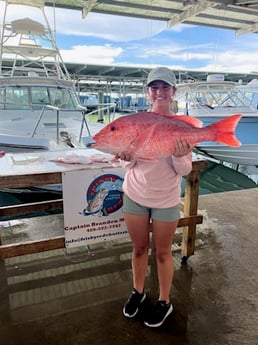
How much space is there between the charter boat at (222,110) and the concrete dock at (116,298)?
5.90 metres

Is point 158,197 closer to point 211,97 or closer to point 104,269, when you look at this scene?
point 104,269

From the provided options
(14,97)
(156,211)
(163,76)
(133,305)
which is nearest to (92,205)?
(156,211)

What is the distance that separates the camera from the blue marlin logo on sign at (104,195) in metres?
1.91

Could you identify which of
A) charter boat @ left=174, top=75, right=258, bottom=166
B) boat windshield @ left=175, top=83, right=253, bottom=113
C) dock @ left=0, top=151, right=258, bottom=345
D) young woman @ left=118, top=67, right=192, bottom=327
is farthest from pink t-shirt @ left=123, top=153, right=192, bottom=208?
boat windshield @ left=175, top=83, right=253, bottom=113

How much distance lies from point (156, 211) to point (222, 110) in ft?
25.5

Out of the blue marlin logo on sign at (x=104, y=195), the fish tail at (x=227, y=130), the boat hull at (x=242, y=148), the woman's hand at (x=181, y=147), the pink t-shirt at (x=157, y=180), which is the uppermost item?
the fish tail at (x=227, y=130)

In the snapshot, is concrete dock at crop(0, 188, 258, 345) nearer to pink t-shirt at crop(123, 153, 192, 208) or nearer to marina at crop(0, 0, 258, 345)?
marina at crop(0, 0, 258, 345)

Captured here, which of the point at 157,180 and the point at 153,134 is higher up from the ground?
the point at 153,134

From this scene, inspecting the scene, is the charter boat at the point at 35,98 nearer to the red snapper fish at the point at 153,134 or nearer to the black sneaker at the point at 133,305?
the black sneaker at the point at 133,305

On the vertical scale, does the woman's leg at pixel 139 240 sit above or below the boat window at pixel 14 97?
below

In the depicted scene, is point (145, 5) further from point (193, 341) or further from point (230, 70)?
point (230, 70)

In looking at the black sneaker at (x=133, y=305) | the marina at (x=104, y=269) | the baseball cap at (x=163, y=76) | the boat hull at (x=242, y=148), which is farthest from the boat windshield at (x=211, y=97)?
the black sneaker at (x=133, y=305)

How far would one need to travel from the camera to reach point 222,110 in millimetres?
8500

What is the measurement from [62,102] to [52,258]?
4.21 metres
